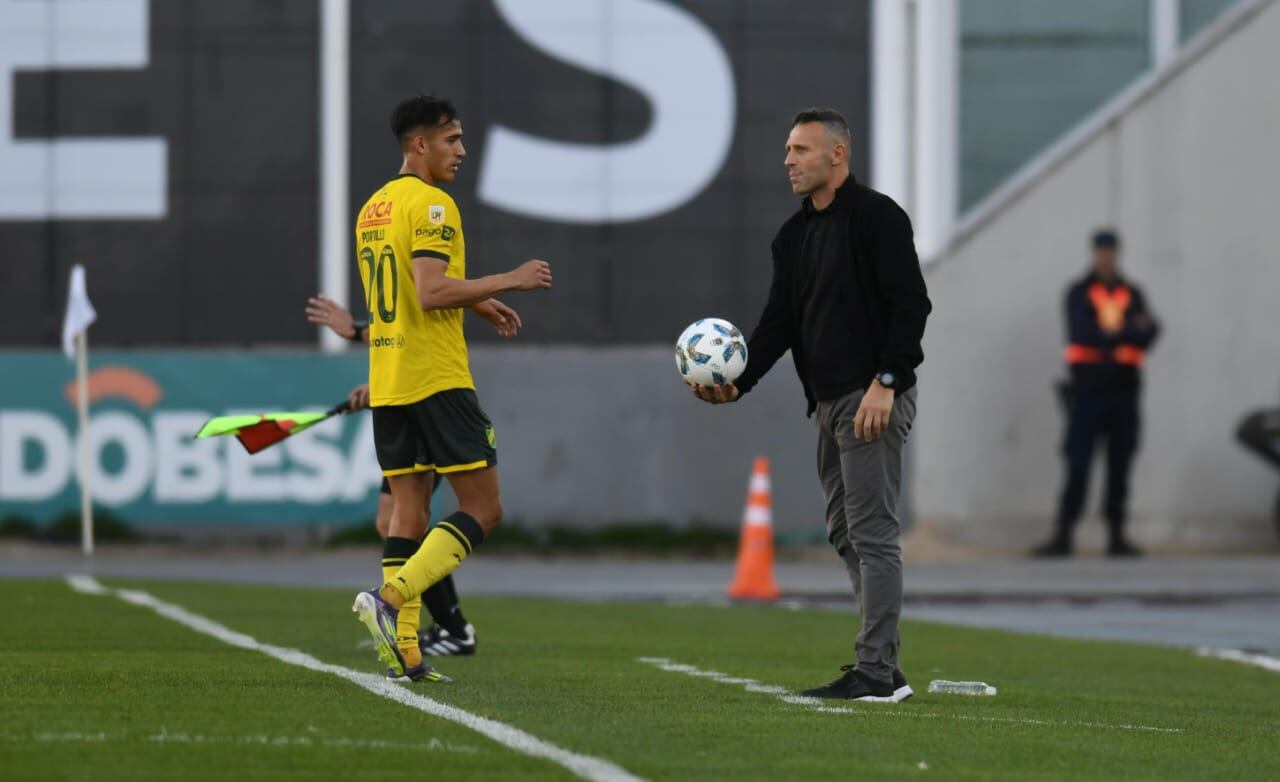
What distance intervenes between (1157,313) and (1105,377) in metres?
1.67

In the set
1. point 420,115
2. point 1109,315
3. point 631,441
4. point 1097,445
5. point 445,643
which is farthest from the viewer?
point 631,441

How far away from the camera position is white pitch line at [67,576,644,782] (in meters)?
6.01

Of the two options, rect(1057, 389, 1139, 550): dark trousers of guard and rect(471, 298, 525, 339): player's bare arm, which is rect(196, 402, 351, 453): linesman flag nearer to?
rect(471, 298, 525, 339): player's bare arm

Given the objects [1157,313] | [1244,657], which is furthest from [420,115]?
[1157,313]

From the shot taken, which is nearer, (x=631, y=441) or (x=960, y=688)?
(x=960, y=688)

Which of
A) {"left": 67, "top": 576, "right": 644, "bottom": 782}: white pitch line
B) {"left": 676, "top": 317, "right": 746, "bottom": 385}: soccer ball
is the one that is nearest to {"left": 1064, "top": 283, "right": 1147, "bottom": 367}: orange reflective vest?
{"left": 67, "top": 576, "right": 644, "bottom": 782}: white pitch line

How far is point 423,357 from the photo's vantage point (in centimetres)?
842

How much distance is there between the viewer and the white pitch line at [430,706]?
237 inches

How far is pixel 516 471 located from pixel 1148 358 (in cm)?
649

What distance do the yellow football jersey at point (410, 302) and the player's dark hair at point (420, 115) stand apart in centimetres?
22

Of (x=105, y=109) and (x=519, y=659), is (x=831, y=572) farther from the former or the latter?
(x=519, y=659)

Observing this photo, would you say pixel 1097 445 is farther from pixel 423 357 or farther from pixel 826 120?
pixel 423 357

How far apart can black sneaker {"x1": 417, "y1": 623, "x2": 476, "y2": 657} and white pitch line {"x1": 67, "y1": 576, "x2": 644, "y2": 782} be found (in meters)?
0.65

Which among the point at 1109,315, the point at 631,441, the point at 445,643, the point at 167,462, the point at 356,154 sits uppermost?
the point at 356,154
